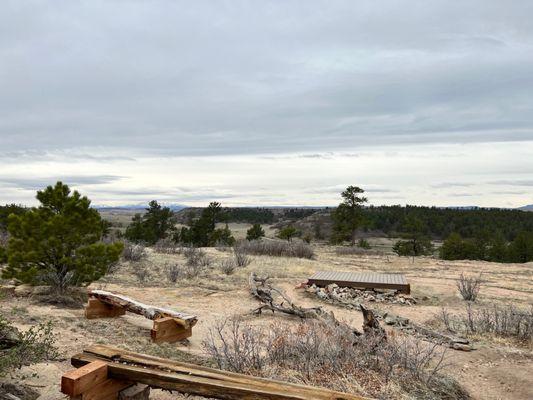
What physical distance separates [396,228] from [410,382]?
70.4 m

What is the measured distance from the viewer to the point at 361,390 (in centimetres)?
467

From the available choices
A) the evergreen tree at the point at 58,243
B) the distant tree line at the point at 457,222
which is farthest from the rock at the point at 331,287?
the distant tree line at the point at 457,222

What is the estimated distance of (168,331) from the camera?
6883mm

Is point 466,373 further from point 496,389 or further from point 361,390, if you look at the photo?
point 361,390

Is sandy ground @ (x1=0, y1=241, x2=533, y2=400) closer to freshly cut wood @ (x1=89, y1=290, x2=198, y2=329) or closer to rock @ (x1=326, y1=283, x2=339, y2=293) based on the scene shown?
freshly cut wood @ (x1=89, y1=290, x2=198, y2=329)

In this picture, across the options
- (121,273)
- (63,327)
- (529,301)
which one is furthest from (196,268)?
(529,301)

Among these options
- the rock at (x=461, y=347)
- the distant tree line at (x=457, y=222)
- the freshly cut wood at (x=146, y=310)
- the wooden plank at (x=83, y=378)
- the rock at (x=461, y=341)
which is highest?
the distant tree line at (x=457, y=222)

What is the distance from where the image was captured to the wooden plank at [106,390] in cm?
329

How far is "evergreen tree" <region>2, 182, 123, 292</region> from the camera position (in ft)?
28.6

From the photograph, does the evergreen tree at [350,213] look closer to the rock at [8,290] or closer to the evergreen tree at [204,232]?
the evergreen tree at [204,232]

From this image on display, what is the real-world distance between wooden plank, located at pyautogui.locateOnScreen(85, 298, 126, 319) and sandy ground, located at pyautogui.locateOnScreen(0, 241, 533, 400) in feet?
0.76

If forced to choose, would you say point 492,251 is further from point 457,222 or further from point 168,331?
point 168,331

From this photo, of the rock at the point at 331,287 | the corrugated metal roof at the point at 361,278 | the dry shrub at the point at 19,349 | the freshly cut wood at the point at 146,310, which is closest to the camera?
the dry shrub at the point at 19,349

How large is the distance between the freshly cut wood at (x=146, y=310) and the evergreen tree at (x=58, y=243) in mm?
1323
